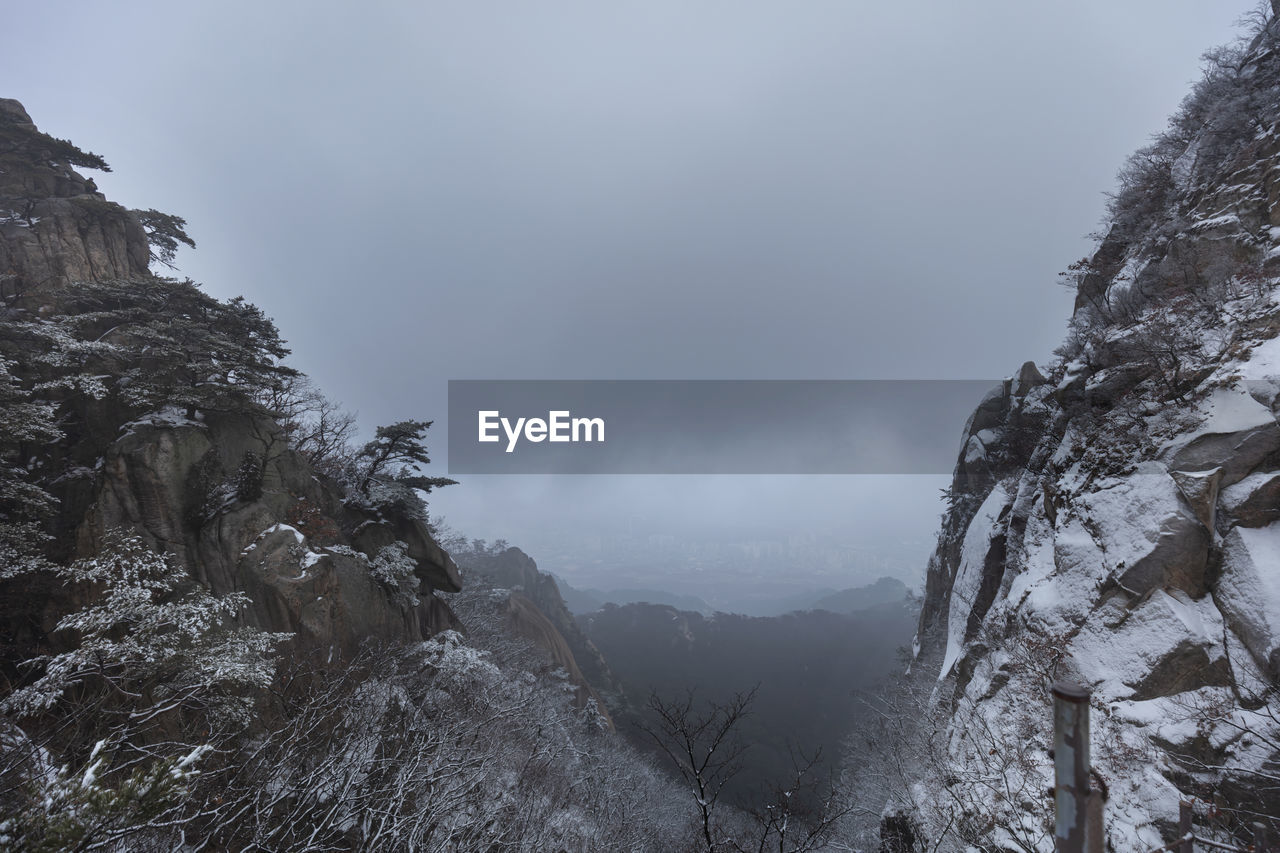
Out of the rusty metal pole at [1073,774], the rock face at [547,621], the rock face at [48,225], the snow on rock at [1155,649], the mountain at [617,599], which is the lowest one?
the mountain at [617,599]

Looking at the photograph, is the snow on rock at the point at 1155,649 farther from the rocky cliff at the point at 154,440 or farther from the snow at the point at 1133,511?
the rocky cliff at the point at 154,440

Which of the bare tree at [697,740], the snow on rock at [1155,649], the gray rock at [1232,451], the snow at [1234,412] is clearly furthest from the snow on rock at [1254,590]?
the bare tree at [697,740]

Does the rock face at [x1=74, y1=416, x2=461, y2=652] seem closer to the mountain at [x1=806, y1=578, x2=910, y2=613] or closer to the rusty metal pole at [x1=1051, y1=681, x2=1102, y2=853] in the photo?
the rusty metal pole at [x1=1051, y1=681, x2=1102, y2=853]

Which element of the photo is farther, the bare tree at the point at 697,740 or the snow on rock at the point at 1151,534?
the snow on rock at the point at 1151,534

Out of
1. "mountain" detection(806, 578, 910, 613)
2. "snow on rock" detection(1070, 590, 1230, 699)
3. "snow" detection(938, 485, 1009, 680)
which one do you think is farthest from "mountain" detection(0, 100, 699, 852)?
"mountain" detection(806, 578, 910, 613)

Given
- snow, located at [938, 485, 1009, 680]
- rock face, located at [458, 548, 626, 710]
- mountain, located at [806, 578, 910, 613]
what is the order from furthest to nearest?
mountain, located at [806, 578, 910, 613] → rock face, located at [458, 548, 626, 710] → snow, located at [938, 485, 1009, 680]

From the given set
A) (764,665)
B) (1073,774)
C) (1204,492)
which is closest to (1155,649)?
(1204,492)
